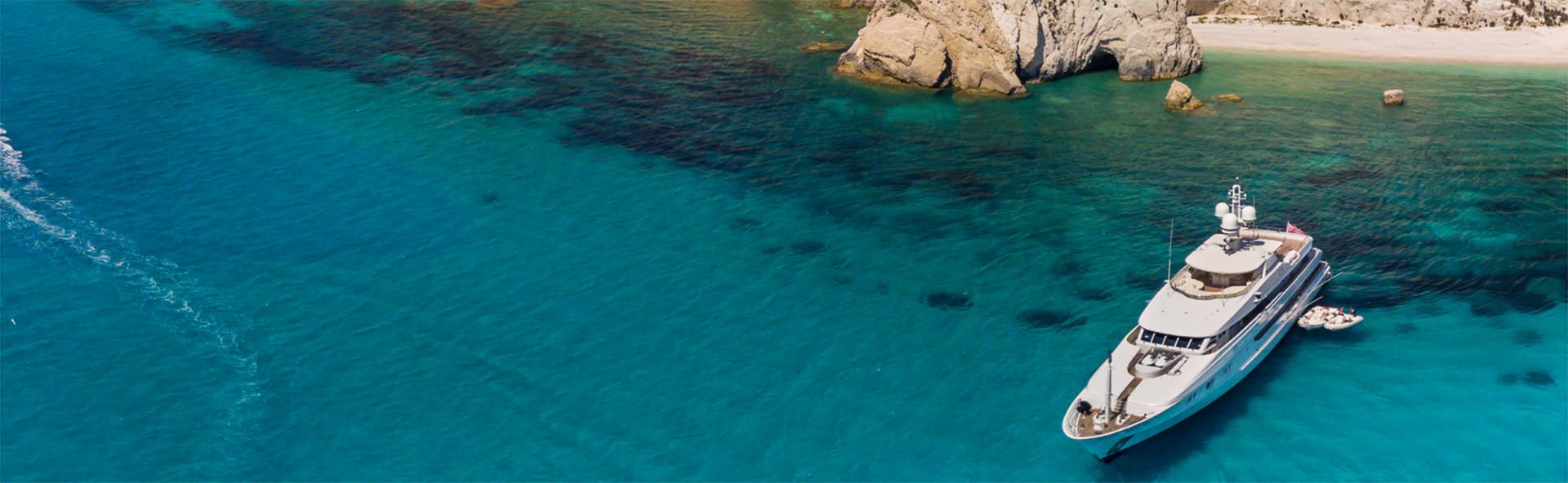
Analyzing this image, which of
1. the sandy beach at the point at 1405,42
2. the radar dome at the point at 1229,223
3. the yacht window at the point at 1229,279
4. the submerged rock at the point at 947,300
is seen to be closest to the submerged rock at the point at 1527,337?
the yacht window at the point at 1229,279

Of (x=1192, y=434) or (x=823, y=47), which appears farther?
(x=823, y=47)

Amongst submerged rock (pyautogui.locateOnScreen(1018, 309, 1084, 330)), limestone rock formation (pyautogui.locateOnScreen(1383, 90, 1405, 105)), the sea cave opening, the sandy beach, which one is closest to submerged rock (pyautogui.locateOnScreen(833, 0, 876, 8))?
the sea cave opening

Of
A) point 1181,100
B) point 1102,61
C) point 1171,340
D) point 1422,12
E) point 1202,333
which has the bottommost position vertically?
point 1171,340

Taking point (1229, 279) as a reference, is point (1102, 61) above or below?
above

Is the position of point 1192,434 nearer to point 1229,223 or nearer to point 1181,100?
point 1229,223

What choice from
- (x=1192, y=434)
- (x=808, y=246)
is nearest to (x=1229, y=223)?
(x=1192, y=434)

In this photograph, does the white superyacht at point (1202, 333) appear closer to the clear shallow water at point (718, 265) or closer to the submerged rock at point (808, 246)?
the clear shallow water at point (718, 265)

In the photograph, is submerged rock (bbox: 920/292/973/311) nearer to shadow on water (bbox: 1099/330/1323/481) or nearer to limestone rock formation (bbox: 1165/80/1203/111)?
shadow on water (bbox: 1099/330/1323/481)
